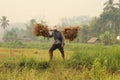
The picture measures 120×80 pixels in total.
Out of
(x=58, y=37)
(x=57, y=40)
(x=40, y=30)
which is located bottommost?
(x=57, y=40)

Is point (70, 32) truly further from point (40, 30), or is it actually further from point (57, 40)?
point (40, 30)

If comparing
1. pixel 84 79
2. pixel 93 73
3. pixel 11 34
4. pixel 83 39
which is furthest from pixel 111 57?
pixel 11 34

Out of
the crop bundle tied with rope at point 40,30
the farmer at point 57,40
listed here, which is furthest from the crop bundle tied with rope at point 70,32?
the crop bundle tied with rope at point 40,30

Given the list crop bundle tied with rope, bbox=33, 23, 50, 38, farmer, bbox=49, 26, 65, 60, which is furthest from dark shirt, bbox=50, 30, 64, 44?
crop bundle tied with rope, bbox=33, 23, 50, 38

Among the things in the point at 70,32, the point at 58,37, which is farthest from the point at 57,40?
the point at 70,32

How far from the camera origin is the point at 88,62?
1040cm

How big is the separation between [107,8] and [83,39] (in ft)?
30.6

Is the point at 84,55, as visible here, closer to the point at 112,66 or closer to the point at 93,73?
the point at 112,66

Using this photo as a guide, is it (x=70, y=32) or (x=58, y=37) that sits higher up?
(x=70, y=32)

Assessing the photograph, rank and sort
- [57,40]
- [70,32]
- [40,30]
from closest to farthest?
[40,30] → [57,40] → [70,32]

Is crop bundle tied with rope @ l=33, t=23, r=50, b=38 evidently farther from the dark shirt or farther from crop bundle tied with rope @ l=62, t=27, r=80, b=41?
crop bundle tied with rope @ l=62, t=27, r=80, b=41

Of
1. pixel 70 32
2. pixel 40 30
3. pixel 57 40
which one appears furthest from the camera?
pixel 70 32

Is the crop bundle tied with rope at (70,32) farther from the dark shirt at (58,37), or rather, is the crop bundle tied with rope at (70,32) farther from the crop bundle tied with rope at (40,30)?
the crop bundle tied with rope at (40,30)

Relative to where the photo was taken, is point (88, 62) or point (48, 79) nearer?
point (48, 79)
